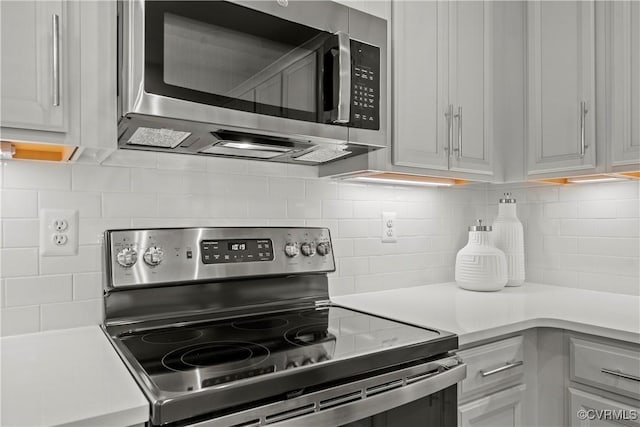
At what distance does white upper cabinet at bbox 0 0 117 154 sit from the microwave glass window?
11 centimetres

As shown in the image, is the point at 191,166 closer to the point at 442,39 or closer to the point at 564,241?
the point at 442,39

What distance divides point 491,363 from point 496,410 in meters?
0.17

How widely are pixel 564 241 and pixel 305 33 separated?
5.12 feet

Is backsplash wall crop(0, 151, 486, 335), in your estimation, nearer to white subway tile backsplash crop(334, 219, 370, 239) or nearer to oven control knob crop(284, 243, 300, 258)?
white subway tile backsplash crop(334, 219, 370, 239)

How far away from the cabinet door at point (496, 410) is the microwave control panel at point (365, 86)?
2.94 ft

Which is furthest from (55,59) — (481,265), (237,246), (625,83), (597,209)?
(597,209)

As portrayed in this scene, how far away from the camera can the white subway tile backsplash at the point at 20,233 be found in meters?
1.19

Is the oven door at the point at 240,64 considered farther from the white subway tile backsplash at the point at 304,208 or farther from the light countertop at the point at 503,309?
the light countertop at the point at 503,309

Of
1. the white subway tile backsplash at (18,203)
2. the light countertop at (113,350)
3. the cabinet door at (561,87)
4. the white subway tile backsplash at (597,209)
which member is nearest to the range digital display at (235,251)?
the light countertop at (113,350)

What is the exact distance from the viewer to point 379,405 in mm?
1015

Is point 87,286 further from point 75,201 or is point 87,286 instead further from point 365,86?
point 365,86

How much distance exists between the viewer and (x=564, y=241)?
208 centimetres

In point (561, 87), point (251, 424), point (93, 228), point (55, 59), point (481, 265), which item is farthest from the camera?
point (481, 265)

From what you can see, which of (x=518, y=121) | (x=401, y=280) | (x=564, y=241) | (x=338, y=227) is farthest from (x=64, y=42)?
(x=564, y=241)
